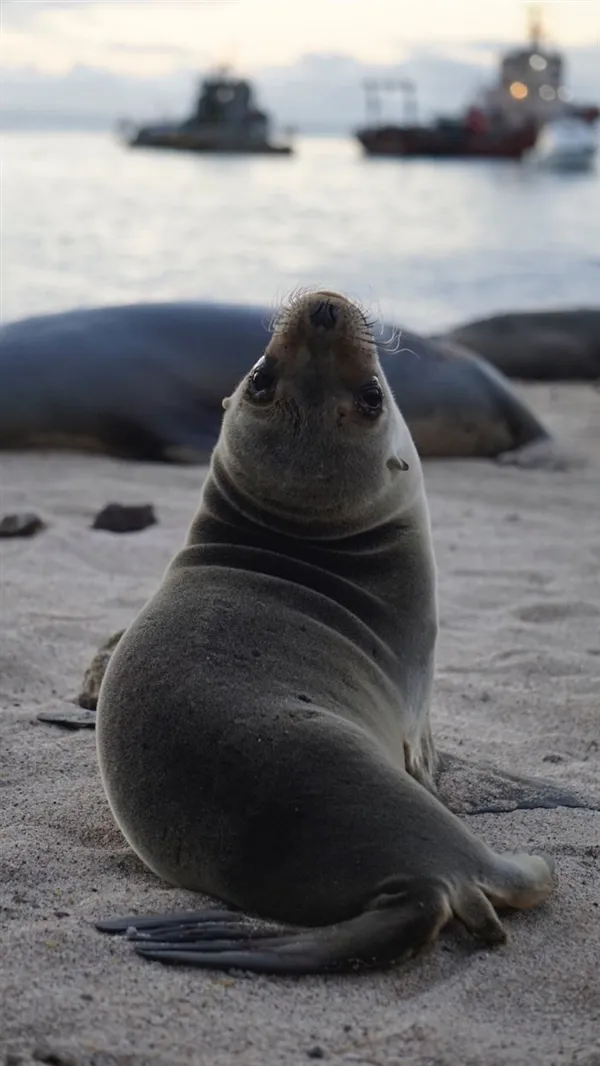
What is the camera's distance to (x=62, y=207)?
Result: 2842 centimetres

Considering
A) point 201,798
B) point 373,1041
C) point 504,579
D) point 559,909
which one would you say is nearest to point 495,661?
point 504,579

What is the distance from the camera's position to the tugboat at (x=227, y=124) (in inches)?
2948

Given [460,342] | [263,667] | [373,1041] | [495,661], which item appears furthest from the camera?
[460,342]

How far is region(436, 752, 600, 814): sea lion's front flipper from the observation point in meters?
3.13

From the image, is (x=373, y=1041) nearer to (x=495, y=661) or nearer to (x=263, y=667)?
(x=263, y=667)

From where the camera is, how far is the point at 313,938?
2369 mm

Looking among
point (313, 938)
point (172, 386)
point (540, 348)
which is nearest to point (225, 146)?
point (540, 348)

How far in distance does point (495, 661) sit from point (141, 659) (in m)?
1.73

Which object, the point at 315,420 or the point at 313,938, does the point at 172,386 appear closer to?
the point at 315,420

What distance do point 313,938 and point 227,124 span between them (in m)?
77.3

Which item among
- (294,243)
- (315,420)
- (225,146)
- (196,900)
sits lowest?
(225,146)

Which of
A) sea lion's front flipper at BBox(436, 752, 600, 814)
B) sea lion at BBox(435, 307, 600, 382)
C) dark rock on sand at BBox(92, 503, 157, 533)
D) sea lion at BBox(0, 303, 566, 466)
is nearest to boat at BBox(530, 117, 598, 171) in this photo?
sea lion at BBox(435, 307, 600, 382)

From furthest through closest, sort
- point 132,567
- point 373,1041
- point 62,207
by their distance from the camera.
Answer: point 62,207 → point 132,567 → point 373,1041

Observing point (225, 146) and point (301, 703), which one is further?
point (225, 146)
